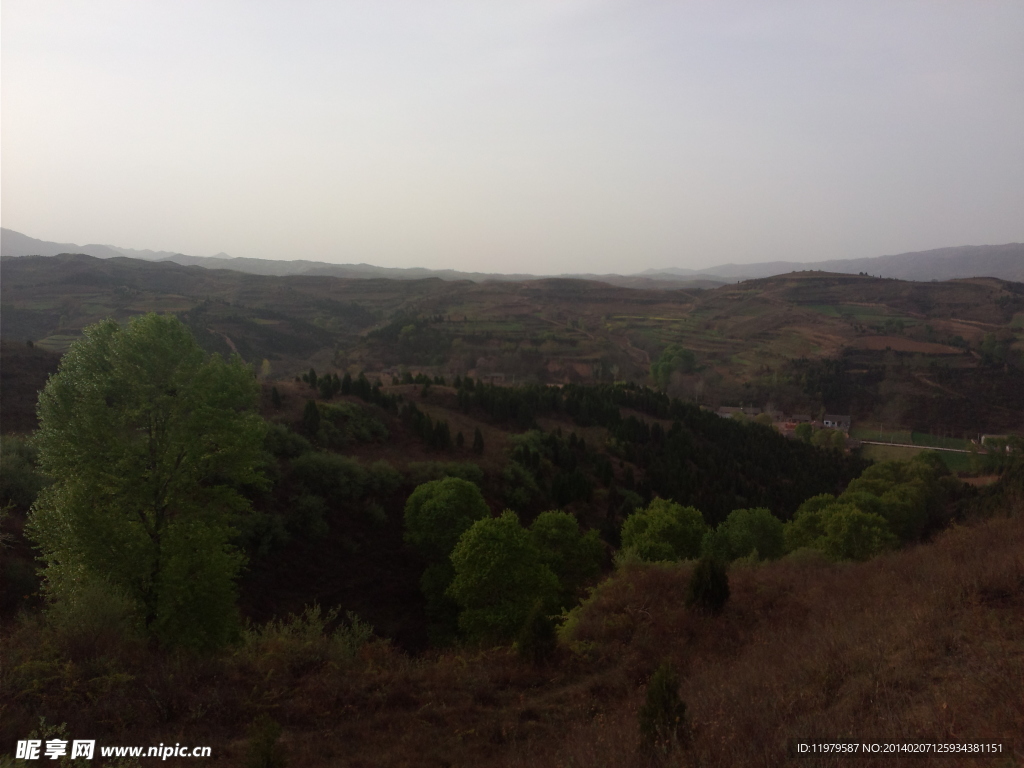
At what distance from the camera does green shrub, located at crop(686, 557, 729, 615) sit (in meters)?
13.4

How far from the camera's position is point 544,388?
57.7 m

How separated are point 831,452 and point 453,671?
2369 inches

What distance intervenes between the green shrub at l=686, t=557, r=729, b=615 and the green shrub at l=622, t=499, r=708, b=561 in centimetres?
808

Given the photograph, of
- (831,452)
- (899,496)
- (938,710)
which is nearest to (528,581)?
(938,710)

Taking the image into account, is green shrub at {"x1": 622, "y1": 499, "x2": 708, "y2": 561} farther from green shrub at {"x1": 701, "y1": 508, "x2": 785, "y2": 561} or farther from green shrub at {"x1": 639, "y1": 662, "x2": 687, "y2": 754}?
green shrub at {"x1": 639, "y1": 662, "x2": 687, "y2": 754}

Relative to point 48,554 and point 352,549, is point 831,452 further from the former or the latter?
point 48,554

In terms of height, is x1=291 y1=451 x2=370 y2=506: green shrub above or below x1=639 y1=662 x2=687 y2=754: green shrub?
A: below

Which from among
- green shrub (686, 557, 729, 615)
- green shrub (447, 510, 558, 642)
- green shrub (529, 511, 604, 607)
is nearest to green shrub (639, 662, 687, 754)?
green shrub (686, 557, 729, 615)

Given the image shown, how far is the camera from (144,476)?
39.6 ft

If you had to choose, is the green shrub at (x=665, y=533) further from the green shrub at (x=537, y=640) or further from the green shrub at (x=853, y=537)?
the green shrub at (x=537, y=640)

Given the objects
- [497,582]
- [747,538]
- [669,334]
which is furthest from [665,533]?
[669,334]

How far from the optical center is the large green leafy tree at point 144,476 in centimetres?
1134

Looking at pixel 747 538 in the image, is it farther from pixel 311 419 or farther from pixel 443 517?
pixel 311 419

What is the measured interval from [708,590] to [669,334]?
128027mm
